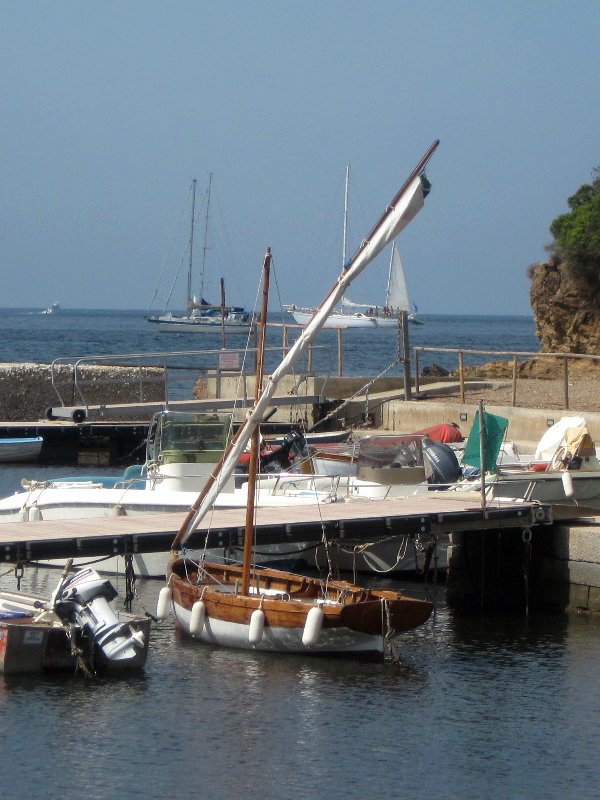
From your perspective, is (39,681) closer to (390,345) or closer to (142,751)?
(142,751)

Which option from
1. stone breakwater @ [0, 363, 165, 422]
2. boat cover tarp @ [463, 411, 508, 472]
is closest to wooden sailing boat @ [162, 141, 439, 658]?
boat cover tarp @ [463, 411, 508, 472]

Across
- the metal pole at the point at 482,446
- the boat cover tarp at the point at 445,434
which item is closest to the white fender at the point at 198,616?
the metal pole at the point at 482,446

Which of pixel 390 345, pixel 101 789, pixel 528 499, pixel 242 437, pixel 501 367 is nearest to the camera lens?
pixel 101 789

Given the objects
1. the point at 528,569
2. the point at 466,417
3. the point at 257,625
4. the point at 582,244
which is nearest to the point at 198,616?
the point at 257,625

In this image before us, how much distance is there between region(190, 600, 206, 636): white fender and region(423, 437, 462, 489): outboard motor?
5450 mm

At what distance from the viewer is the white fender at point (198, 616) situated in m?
15.7

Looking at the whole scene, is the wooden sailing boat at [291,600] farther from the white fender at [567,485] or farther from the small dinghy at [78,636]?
the white fender at [567,485]

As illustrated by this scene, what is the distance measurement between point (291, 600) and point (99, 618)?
249 cm

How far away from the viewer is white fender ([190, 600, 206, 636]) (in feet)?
51.5

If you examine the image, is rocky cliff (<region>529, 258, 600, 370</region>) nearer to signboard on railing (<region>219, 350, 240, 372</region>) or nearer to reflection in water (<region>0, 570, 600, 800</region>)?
signboard on railing (<region>219, 350, 240, 372</region>)

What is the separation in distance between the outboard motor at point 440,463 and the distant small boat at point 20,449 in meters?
16.0

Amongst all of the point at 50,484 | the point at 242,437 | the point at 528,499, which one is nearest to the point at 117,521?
the point at 242,437

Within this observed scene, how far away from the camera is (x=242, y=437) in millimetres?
15594

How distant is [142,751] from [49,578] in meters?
8.24
